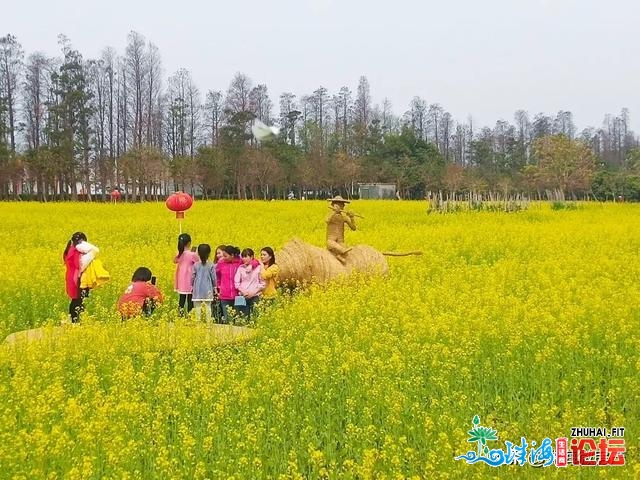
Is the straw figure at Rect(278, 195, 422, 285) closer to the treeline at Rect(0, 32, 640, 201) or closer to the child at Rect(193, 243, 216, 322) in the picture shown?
the child at Rect(193, 243, 216, 322)

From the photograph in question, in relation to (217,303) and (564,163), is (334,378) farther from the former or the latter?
(564,163)

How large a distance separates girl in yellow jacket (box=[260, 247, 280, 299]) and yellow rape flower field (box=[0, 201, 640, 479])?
1.38 feet

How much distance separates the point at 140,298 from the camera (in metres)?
9.10

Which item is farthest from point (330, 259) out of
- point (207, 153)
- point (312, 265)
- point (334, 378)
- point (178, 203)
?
point (207, 153)

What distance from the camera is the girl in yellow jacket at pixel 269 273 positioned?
9.95m

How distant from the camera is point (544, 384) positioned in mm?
6152

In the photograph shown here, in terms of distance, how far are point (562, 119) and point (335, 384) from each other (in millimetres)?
104640


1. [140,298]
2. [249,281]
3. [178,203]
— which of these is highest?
[178,203]

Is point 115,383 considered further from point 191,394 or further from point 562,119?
point 562,119

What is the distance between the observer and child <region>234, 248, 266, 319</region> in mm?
9742

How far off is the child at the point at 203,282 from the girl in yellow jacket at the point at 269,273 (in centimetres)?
80

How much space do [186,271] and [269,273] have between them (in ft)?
3.71

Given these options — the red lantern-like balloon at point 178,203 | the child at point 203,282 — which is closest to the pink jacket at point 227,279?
the child at point 203,282

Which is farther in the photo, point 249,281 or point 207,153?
point 207,153
